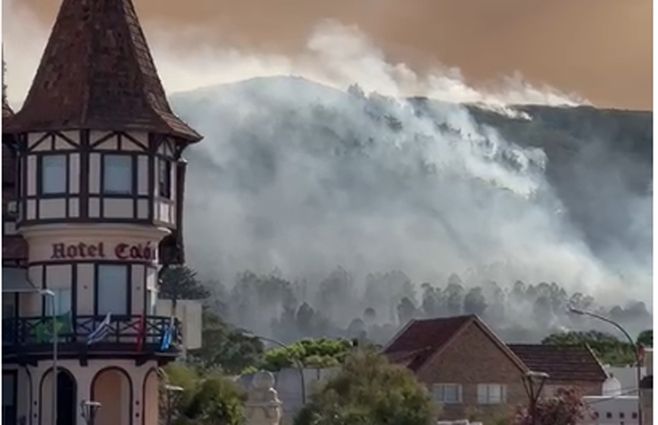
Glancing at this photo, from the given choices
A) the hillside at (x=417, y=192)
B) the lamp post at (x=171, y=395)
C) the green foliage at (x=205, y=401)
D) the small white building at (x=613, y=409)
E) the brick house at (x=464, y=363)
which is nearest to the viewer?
the lamp post at (x=171, y=395)

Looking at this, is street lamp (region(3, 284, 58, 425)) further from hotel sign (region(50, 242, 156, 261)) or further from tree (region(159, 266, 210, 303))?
tree (region(159, 266, 210, 303))

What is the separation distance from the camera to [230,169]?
31.5 m

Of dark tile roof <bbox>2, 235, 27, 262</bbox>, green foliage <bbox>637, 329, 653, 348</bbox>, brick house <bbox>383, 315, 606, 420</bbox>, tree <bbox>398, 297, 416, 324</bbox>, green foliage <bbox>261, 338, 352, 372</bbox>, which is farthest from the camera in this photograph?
brick house <bbox>383, 315, 606, 420</bbox>

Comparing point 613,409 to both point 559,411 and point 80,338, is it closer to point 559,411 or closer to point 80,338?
point 559,411

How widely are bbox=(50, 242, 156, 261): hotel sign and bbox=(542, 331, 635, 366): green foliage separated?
1431 centimetres

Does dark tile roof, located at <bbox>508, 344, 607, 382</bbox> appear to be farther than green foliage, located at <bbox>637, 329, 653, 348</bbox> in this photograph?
Yes

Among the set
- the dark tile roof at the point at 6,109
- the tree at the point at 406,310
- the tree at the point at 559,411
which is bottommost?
the tree at the point at 559,411

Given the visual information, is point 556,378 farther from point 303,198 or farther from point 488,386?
point 303,198

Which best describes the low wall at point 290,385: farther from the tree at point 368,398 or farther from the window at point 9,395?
the window at point 9,395

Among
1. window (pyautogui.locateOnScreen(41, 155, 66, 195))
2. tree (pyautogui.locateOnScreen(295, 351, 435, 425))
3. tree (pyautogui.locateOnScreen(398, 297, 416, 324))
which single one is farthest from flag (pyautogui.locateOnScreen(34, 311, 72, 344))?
tree (pyautogui.locateOnScreen(398, 297, 416, 324))

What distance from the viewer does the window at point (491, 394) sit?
36.1 m

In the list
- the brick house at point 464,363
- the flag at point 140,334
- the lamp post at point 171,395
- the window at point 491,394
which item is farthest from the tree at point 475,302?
the flag at point 140,334

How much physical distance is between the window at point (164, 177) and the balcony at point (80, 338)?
1.85 meters

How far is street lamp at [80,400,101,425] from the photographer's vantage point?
80.9ft
